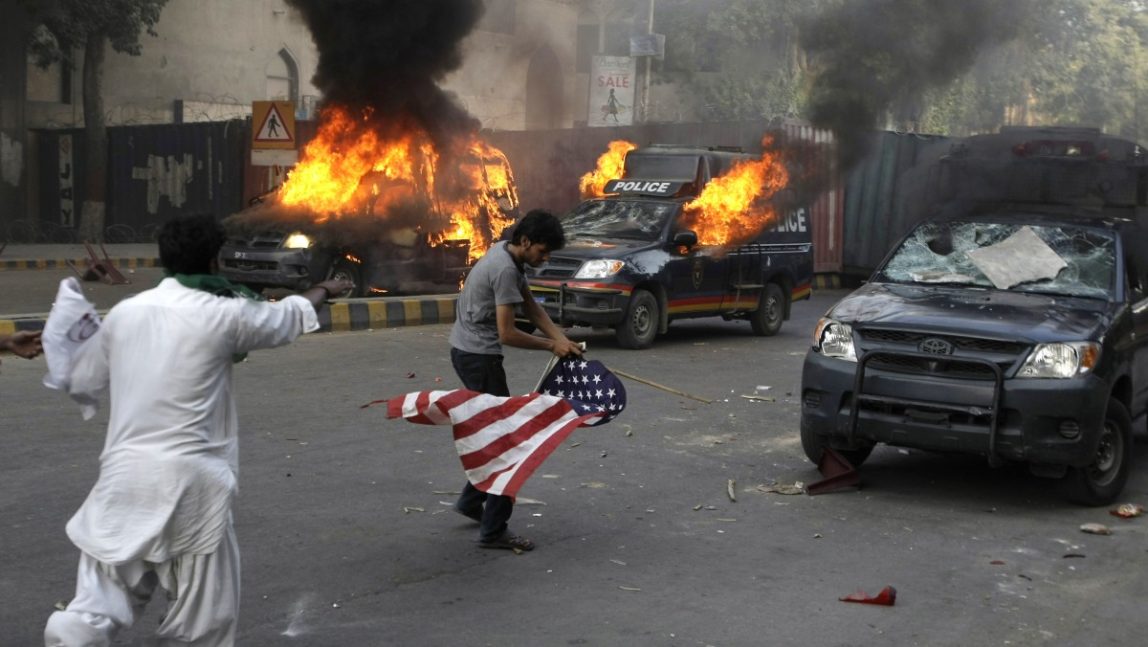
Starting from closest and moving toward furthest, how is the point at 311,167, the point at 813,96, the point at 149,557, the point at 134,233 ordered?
the point at 149,557, the point at 813,96, the point at 311,167, the point at 134,233

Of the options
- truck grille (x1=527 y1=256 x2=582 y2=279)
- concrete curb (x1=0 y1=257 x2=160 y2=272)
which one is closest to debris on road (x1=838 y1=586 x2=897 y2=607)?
truck grille (x1=527 y1=256 x2=582 y2=279)

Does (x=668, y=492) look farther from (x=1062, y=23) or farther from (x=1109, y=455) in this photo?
(x=1062, y=23)

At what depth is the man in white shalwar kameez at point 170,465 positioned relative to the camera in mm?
3791

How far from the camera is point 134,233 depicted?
105ft

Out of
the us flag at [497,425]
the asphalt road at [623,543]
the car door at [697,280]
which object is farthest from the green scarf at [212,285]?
the car door at [697,280]

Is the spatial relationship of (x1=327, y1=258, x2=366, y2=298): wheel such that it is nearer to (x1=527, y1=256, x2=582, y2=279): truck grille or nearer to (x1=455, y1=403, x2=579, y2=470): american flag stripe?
(x1=527, y1=256, x2=582, y2=279): truck grille

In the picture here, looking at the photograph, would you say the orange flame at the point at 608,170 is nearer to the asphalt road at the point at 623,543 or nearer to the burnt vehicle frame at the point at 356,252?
the burnt vehicle frame at the point at 356,252

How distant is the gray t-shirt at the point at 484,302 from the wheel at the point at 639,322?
7.64 metres

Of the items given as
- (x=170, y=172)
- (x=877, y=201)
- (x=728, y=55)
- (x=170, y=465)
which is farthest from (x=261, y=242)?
(x=728, y=55)

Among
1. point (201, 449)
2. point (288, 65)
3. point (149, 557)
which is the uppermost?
point (288, 65)

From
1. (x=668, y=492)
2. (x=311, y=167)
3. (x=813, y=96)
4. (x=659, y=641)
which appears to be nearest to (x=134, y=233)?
(x=311, y=167)

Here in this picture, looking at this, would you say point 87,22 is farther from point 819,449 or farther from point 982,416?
point 982,416

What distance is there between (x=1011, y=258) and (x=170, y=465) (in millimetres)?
6209

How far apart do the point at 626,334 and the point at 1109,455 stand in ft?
23.2
